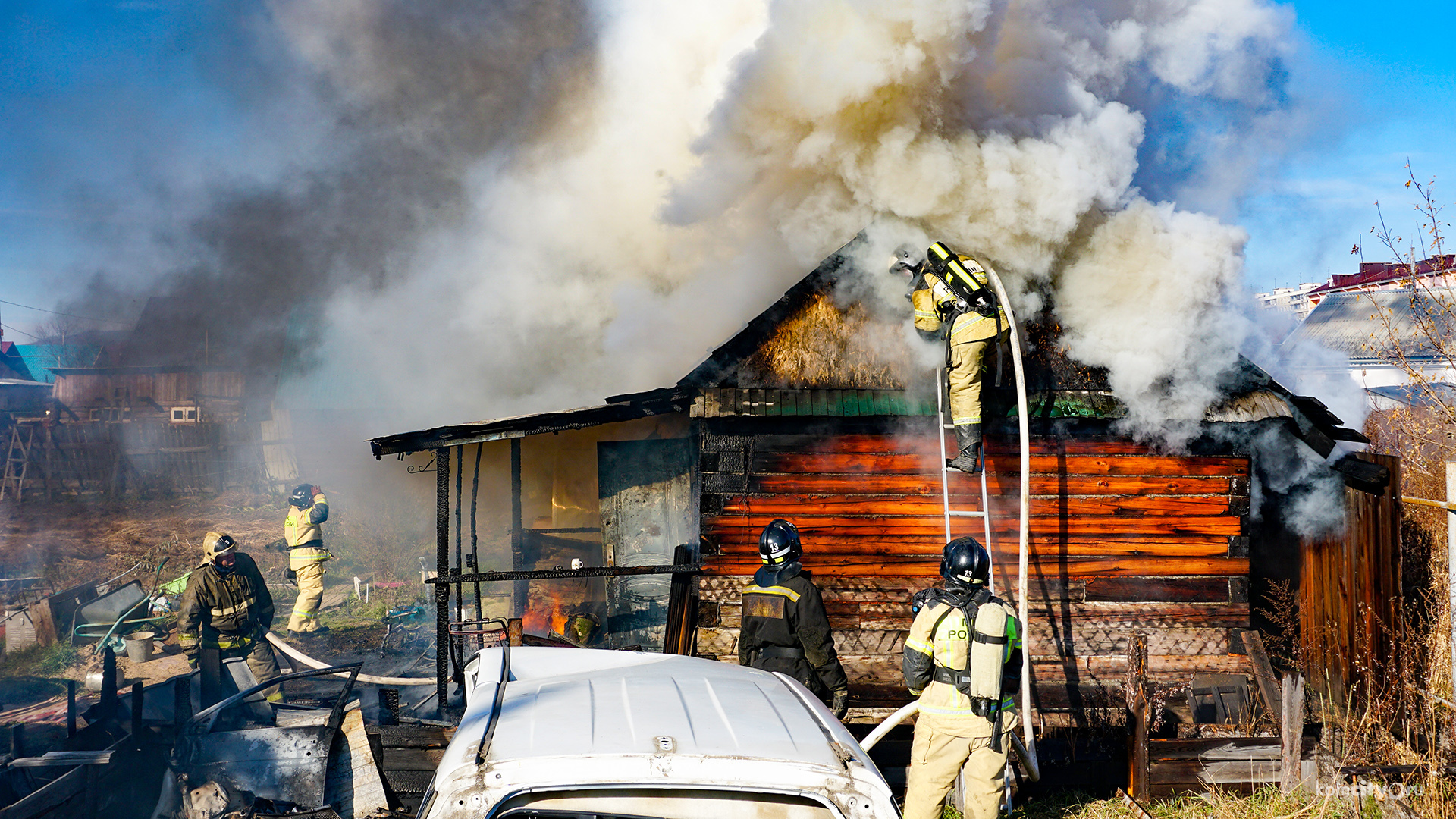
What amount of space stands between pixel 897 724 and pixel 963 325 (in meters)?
3.09

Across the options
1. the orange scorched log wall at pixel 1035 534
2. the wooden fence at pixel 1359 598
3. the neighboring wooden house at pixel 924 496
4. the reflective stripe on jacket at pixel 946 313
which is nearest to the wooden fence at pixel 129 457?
the neighboring wooden house at pixel 924 496

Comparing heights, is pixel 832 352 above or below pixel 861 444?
above

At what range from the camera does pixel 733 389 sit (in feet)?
23.9

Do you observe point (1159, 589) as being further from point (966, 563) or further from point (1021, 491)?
point (966, 563)

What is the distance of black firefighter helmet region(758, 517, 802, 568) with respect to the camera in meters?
5.71

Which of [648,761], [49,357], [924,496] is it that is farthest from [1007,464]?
[49,357]

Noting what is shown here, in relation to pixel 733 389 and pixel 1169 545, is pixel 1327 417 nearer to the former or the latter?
pixel 1169 545

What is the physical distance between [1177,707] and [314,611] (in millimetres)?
10619

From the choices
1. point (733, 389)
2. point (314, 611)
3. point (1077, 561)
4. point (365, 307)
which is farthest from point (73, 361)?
point (1077, 561)

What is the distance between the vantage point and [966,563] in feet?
15.7

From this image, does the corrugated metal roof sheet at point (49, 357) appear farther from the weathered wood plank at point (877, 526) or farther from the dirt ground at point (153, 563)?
the weathered wood plank at point (877, 526)

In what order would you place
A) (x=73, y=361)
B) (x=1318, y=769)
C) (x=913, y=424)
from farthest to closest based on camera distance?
(x=73, y=361) < (x=913, y=424) < (x=1318, y=769)

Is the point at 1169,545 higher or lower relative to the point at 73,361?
lower

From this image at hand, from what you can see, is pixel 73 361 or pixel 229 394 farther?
pixel 73 361
